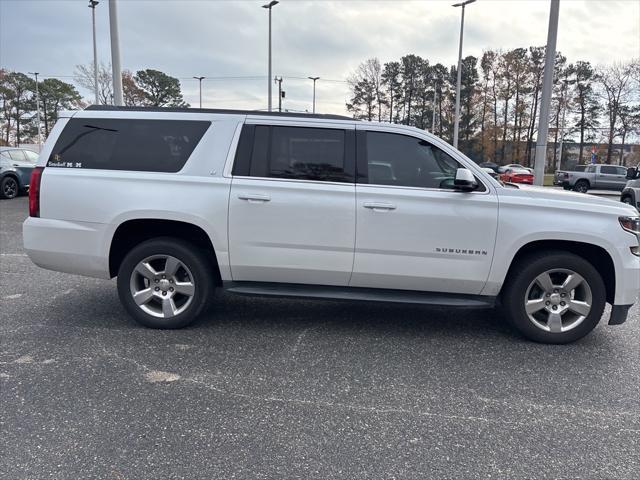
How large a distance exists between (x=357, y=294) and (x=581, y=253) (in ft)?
6.87

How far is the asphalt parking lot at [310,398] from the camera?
2627 millimetres

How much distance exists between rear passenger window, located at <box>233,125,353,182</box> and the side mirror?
95 cm

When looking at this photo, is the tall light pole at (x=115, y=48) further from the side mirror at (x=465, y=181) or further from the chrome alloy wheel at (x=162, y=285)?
the side mirror at (x=465, y=181)

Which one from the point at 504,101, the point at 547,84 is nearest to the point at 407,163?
the point at 547,84

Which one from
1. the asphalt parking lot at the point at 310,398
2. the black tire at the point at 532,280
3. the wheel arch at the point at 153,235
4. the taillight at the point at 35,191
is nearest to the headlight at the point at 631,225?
the black tire at the point at 532,280

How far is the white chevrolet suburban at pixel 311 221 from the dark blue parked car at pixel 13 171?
1299 cm

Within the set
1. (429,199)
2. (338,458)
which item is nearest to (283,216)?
(429,199)

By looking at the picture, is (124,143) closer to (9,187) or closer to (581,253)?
(581,253)

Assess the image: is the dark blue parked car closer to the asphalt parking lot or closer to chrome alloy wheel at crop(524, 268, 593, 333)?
the asphalt parking lot

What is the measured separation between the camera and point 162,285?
449 centimetres

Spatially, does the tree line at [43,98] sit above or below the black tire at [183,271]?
above

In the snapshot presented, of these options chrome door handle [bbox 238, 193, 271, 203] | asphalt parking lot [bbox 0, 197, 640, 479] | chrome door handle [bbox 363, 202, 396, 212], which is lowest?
asphalt parking lot [bbox 0, 197, 640, 479]

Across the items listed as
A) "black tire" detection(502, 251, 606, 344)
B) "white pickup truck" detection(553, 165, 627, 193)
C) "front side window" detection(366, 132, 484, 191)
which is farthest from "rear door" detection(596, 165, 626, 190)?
"front side window" detection(366, 132, 484, 191)

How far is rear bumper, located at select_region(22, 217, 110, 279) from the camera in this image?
14.4 feet
